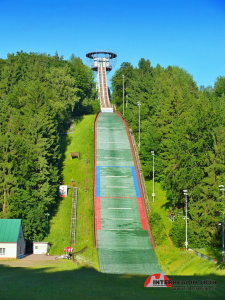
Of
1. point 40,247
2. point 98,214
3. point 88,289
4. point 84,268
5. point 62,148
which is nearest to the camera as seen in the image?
point 88,289

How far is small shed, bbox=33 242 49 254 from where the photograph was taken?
5798 cm

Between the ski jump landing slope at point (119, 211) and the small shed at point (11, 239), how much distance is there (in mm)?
8781

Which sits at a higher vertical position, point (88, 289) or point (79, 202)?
point (88, 289)

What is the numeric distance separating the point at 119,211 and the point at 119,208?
2.66ft

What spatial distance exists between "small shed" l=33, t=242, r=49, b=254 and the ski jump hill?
599cm

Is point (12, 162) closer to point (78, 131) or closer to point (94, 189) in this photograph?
point (94, 189)

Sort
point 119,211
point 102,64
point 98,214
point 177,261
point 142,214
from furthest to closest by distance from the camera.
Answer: point 102,64 → point 119,211 → point 142,214 → point 98,214 → point 177,261

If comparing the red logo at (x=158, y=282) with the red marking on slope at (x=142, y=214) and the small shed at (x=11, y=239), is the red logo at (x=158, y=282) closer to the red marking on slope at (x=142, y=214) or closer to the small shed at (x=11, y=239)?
the small shed at (x=11, y=239)

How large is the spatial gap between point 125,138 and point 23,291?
219ft

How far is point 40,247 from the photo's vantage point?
191 feet

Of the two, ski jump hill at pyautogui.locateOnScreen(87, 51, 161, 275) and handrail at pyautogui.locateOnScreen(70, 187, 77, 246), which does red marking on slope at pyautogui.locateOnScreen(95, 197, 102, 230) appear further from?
handrail at pyautogui.locateOnScreen(70, 187, 77, 246)

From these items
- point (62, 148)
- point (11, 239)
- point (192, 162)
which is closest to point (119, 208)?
point (192, 162)

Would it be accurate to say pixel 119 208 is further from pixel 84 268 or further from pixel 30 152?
pixel 84 268

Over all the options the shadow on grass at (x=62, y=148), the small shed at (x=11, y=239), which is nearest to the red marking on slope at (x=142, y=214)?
the shadow on grass at (x=62, y=148)
